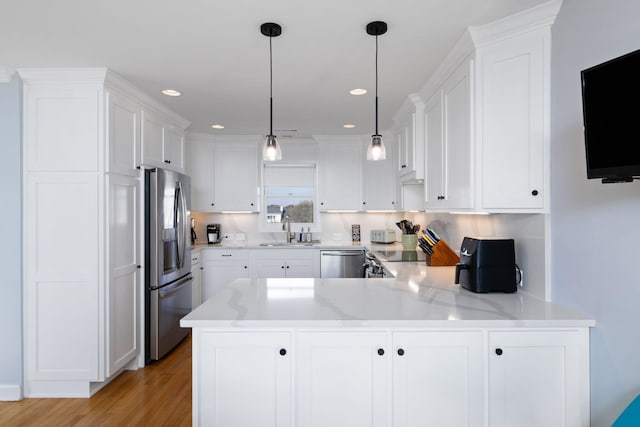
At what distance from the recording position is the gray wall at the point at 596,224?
4.70ft

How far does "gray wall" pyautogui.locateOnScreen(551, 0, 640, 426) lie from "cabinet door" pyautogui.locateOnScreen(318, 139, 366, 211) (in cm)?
334

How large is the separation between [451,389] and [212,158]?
4286mm

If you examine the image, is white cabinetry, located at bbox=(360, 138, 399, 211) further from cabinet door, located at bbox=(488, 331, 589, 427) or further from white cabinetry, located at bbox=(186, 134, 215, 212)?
cabinet door, located at bbox=(488, 331, 589, 427)

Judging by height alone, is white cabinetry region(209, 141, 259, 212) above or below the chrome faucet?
above

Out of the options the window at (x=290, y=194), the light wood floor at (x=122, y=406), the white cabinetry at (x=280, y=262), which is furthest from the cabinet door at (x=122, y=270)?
the window at (x=290, y=194)

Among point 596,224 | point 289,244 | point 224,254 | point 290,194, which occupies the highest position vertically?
point 290,194

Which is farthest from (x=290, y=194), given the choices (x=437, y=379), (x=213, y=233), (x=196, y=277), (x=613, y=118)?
(x=613, y=118)

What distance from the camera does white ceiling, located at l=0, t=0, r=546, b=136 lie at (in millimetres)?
1891

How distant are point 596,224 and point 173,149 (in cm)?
385

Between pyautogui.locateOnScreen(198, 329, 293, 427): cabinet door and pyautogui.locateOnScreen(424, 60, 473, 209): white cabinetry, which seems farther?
pyautogui.locateOnScreen(424, 60, 473, 209): white cabinetry

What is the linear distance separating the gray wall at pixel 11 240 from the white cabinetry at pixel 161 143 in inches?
35.8

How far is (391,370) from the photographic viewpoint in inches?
64.7

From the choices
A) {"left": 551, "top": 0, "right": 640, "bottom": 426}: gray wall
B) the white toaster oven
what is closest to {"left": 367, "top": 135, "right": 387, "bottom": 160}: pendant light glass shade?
{"left": 551, "top": 0, "right": 640, "bottom": 426}: gray wall

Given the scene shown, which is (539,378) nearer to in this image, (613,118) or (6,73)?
(613,118)
